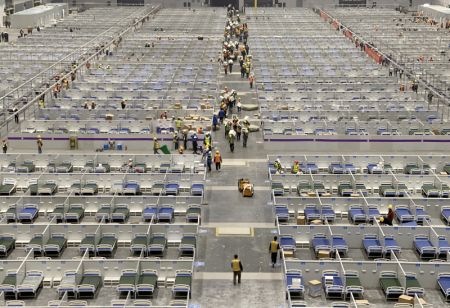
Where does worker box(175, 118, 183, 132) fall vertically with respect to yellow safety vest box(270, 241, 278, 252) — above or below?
above

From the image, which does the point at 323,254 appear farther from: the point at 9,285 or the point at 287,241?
the point at 9,285

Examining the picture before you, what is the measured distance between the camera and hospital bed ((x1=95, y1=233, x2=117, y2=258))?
27734 millimetres

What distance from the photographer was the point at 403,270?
82.7ft

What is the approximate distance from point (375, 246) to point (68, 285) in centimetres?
1166

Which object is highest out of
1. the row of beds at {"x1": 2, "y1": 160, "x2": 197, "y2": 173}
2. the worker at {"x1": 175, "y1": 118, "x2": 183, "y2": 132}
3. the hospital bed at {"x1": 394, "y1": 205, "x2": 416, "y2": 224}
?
the worker at {"x1": 175, "y1": 118, "x2": 183, "y2": 132}

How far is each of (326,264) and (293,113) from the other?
2423 cm

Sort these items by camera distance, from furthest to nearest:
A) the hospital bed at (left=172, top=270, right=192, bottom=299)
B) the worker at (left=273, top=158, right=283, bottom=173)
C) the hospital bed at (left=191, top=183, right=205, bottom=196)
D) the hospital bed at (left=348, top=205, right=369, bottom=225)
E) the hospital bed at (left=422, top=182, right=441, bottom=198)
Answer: the worker at (left=273, top=158, right=283, bottom=173) < the hospital bed at (left=422, top=182, right=441, bottom=198) < the hospital bed at (left=191, top=183, right=205, bottom=196) < the hospital bed at (left=348, top=205, right=369, bottom=225) < the hospital bed at (left=172, top=270, right=192, bottom=299)

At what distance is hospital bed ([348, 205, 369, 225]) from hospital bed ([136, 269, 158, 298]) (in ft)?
31.8

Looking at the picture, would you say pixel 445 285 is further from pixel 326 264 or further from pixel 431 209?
pixel 431 209

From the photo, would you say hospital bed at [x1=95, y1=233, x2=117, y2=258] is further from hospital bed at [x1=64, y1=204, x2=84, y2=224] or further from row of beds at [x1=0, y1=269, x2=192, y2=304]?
hospital bed at [x1=64, y1=204, x2=84, y2=224]

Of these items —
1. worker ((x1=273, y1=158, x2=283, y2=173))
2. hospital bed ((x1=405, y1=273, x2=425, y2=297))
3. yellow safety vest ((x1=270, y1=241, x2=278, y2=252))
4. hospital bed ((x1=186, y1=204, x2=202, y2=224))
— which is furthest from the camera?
worker ((x1=273, y1=158, x2=283, y2=173))

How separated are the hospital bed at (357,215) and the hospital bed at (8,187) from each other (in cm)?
1606

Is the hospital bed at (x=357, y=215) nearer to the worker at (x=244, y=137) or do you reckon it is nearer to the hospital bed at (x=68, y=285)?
the hospital bed at (x=68, y=285)

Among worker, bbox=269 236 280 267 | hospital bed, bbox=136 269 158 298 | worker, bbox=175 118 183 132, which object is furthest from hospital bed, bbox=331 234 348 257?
worker, bbox=175 118 183 132
